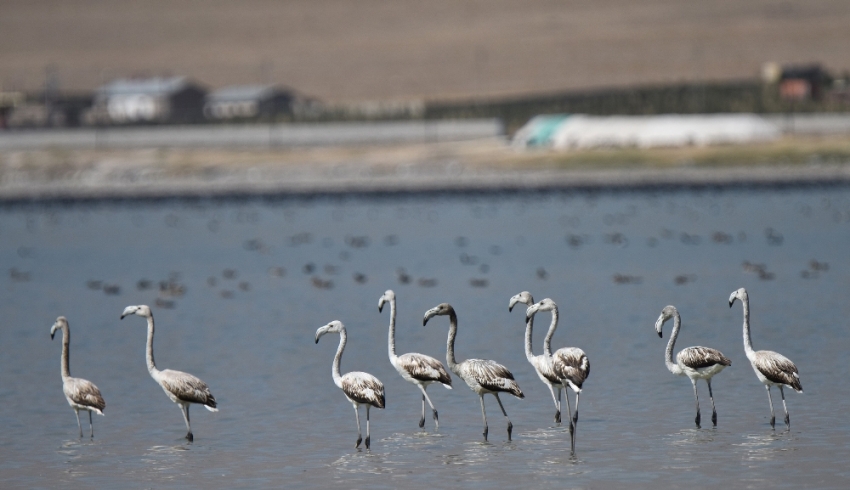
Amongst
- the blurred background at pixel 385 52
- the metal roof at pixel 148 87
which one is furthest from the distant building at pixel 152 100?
the blurred background at pixel 385 52

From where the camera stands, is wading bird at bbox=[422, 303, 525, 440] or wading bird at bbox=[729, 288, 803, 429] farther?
wading bird at bbox=[422, 303, 525, 440]

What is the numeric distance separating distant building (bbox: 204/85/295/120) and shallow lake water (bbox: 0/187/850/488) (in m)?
81.5

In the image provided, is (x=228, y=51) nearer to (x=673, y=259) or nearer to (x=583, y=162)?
(x=583, y=162)

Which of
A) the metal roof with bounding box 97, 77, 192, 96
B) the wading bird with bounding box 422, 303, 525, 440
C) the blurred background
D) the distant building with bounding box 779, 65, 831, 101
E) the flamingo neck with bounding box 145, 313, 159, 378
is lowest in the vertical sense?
the wading bird with bounding box 422, 303, 525, 440

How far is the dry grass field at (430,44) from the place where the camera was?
167 meters

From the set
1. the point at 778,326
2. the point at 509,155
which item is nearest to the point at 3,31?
the point at 509,155

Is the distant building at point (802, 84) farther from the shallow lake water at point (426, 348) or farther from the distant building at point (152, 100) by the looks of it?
the distant building at point (152, 100)

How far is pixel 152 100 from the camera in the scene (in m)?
145

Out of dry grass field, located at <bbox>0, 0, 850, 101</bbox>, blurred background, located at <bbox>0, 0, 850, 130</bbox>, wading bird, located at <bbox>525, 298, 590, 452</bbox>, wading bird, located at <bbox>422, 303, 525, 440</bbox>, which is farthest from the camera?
dry grass field, located at <bbox>0, 0, 850, 101</bbox>

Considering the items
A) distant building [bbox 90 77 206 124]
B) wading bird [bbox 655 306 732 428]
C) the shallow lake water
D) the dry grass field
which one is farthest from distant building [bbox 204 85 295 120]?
wading bird [bbox 655 306 732 428]

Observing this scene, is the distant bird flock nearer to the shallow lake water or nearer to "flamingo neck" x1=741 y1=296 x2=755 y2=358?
"flamingo neck" x1=741 y1=296 x2=755 y2=358

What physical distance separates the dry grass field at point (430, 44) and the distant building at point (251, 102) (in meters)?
21.8

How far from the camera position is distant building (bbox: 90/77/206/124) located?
143750 millimetres

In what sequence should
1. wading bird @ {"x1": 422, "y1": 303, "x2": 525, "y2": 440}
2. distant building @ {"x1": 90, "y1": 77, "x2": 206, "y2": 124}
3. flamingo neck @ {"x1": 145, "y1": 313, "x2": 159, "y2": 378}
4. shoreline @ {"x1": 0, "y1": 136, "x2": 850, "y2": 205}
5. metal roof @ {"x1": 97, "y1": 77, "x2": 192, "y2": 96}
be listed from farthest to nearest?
1. metal roof @ {"x1": 97, "y1": 77, "x2": 192, "y2": 96}
2. distant building @ {"x1": 90, "y1": 77, "x2": 206, "y2": 124}
3. shoreline @ {"x1": 0, "y1": 136, "x2": 850, "y2": 205}
4. flamingo neck @ {"x1": 145, "y1": 313, "x2": 159, "y2": 378}
5. wading bird @ {"x1": 422, "y1": 303, "x2": 525, "y2": 440}
